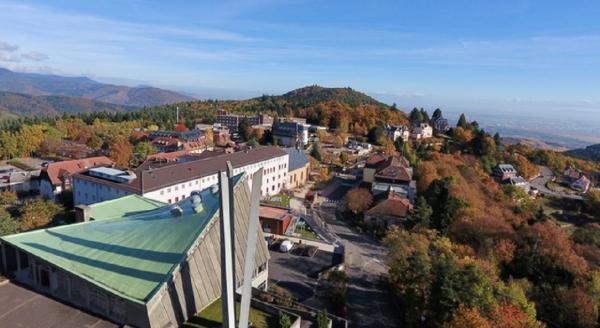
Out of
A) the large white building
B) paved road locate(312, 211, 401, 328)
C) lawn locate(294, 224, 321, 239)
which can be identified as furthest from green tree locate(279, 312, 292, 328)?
the large white building

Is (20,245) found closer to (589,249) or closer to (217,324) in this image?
(217,324)

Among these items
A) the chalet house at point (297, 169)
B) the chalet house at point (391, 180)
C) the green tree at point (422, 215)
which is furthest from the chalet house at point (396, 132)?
the green tree at point (422, 215)

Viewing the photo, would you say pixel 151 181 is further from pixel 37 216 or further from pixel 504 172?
pixel 504 172

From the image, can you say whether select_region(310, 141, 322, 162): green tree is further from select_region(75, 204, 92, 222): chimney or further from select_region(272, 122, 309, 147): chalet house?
select_region(75, 204, 92, 222): chimney

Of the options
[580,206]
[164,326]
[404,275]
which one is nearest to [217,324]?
[164,326]

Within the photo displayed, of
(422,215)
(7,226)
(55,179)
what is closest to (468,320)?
(422,215)

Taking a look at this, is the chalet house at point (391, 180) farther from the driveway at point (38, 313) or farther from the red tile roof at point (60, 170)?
the red tile roof at point (60, 170)
